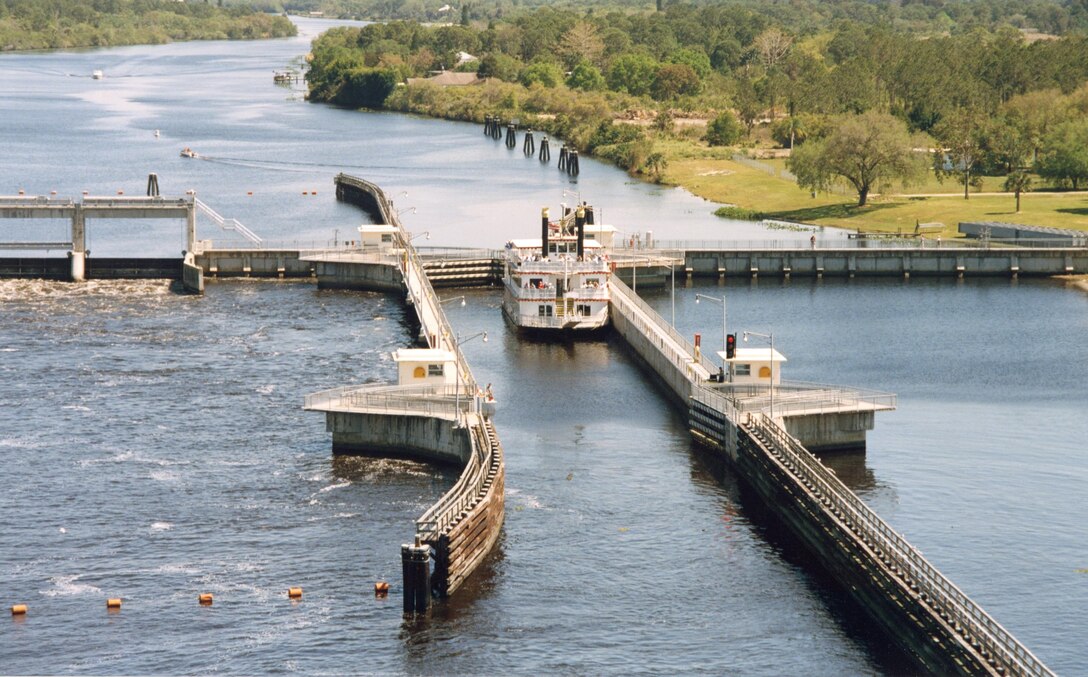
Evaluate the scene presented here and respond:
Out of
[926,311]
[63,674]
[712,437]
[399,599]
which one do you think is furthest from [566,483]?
[926,311]

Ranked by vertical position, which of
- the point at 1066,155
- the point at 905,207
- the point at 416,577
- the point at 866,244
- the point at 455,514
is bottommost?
the point at 416,577

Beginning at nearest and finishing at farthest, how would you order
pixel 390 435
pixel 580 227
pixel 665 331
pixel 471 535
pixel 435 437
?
pixel 471 535
pixel 435 437
pixel 390 435
pixel 665 331
pixel 580 227

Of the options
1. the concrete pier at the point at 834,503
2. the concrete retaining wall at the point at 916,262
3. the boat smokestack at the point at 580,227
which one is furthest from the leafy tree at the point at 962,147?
the concrete pier at the point at 834,503

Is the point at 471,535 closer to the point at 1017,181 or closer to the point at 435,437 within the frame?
the point at 435,437

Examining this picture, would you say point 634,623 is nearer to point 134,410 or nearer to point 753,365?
point 753,365

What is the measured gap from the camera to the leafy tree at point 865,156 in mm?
165875

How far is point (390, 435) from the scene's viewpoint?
82.9 meters

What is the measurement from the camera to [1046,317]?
400 ft

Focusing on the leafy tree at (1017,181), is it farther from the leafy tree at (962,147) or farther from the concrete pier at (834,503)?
the concrete pier at (834,503)

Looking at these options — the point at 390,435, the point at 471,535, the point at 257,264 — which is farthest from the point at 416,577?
the point at 257,264

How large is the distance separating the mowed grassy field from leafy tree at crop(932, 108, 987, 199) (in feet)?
7.49

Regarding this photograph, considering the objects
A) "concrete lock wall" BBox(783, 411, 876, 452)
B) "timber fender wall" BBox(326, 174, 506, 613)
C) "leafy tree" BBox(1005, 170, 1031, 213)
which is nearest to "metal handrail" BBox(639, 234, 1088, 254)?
"leafy tree" BBox(1005, 170, 1031, 213)

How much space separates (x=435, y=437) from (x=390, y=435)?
2480 millimetres

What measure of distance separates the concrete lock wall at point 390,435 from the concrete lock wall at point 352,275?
4972cm
